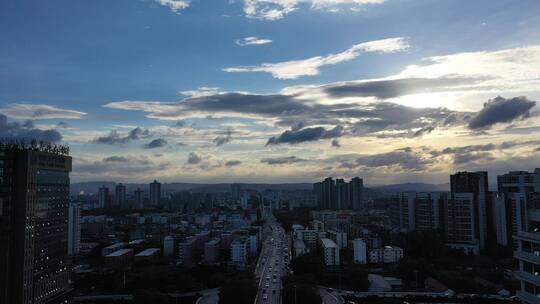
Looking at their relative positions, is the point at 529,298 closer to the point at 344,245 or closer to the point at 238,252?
the point at 238,252

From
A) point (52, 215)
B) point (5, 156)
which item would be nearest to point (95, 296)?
point (52, 215)

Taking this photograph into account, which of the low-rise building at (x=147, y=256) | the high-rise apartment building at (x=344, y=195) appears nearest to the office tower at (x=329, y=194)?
the high-rise apartment building at (x=344, y=195)

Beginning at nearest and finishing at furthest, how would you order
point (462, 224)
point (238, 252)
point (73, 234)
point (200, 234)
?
point (238, 252) → point (462, 224) → point (73, 234) → point (200, 234)

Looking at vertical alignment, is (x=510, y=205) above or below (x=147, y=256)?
above

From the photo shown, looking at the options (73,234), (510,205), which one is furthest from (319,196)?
(73,234)

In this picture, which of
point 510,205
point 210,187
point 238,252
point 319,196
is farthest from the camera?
point 210,187

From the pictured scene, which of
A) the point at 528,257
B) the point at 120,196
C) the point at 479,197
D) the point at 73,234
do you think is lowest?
the point at 73,234

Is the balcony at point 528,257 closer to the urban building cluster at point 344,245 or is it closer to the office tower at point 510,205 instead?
the urban building cluster at point 344,245

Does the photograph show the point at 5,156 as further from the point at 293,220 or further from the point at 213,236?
the point at 293,220
